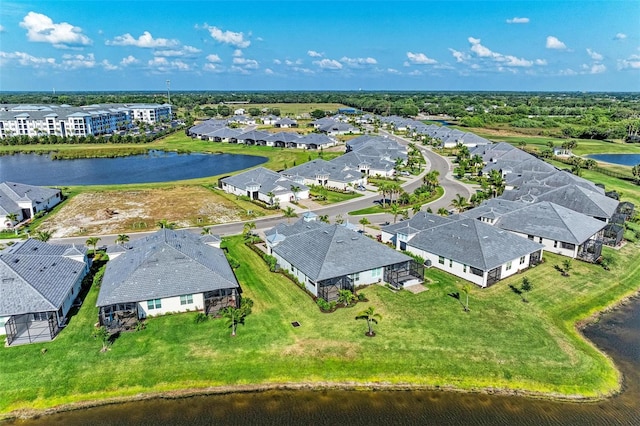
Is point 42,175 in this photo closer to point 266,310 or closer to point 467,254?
point 266,310

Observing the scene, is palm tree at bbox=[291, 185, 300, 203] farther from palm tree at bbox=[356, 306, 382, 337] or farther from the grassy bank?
palm tree at bbox=[356, 306, 382, 337]

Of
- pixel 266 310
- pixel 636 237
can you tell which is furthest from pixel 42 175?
pixel 636 237

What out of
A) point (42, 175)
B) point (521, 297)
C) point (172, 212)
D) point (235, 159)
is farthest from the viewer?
point (235, 159)

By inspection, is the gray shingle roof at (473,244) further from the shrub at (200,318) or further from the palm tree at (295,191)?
the palm tree at (295,191)

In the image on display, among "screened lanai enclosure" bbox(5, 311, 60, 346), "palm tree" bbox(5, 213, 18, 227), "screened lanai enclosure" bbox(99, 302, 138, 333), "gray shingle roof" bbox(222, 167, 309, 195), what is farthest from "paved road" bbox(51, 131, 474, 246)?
"screened lanai enclosure" bbox(99, 302, 138, 333)

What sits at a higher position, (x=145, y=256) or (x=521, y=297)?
(x=145, y=256)

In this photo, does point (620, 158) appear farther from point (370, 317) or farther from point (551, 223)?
point (370, 317)

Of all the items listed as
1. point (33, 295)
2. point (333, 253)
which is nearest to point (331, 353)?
point (333, 253)
